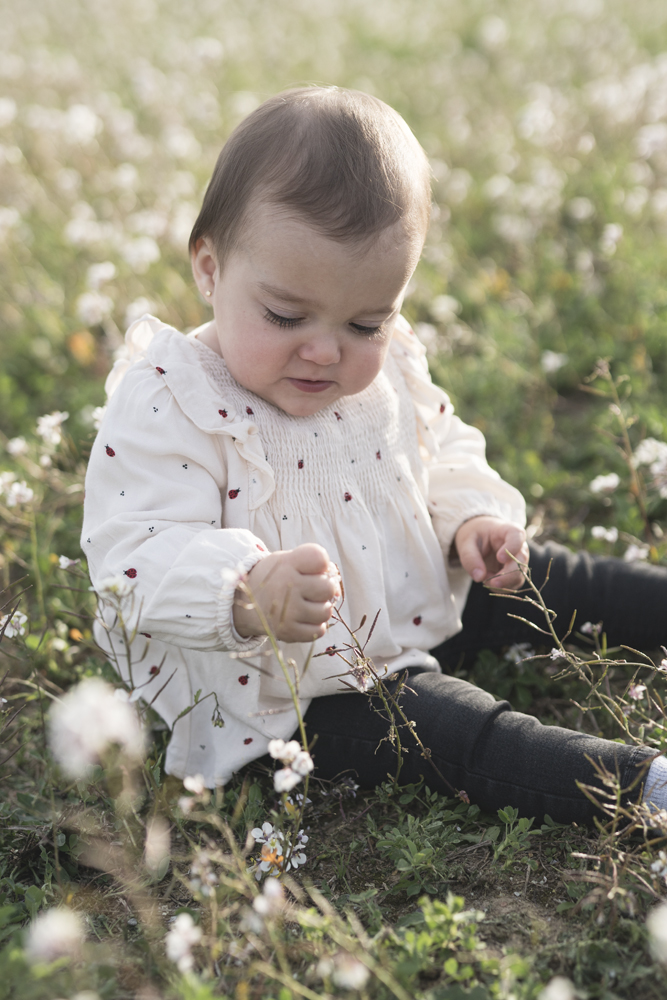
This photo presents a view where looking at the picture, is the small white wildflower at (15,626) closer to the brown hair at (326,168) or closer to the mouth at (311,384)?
the mouth at (311,384)

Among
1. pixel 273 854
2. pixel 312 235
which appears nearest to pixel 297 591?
pixel 273 854

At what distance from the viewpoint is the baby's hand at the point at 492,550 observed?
2557 millimetres

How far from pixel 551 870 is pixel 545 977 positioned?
0.34 meters

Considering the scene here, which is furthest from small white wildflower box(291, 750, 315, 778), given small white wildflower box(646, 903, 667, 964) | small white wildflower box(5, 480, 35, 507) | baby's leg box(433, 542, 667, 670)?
small white wildflower box(5, 480, 35, 507)

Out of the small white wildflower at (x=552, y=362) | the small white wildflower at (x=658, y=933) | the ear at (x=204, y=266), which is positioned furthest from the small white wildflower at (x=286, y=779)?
the small white wildflower at (x=552, y=362)

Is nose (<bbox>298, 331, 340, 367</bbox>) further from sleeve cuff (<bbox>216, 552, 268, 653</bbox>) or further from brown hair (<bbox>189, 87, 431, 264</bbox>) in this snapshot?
sleeve cuff (<bbox>216, 552, 268, 653</bbox>)

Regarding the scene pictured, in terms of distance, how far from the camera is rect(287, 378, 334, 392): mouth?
7.46 feet

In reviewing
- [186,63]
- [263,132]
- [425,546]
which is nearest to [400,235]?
[263,132]

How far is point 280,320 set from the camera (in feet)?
7.01

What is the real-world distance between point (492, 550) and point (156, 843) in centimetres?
146

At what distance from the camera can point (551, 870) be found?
2068 millimetres

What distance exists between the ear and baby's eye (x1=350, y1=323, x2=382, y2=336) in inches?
16.5

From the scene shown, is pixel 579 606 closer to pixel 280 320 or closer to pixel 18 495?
pixel 280 320

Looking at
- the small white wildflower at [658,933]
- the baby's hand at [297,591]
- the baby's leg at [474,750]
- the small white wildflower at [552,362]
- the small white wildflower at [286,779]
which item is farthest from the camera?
the small white wildflower at [552,362]
